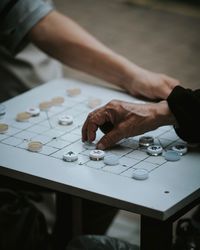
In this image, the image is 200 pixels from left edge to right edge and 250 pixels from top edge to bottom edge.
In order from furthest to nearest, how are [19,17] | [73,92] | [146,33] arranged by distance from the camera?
[146,33], [19,17], [73,92]

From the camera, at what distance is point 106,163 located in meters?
1.71

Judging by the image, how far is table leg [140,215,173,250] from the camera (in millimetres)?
1551

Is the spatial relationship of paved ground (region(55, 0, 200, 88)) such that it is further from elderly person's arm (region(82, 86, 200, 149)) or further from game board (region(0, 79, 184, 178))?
elderly person's arm (region(82, 86, 200, 149))

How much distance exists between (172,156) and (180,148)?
56 millimetres

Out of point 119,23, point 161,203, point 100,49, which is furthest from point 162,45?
point 161,203

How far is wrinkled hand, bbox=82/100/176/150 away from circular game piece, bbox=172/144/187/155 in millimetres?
65

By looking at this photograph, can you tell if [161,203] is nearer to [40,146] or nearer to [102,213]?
[40,146]

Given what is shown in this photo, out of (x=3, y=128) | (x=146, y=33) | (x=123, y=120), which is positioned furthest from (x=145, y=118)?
(x=146, y=33)

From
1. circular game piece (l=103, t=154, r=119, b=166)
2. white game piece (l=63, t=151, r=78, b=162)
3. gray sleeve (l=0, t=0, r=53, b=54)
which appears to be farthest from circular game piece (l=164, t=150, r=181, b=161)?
gray sleeve (l=0, t=0, r=53, b=54)

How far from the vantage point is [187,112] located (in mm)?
1771

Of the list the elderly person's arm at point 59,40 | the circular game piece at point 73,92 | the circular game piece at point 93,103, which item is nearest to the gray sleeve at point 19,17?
the elderly person's arm at point 59,40

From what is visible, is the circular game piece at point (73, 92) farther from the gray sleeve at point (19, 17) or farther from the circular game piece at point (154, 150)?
the circular game piece at point (154, 150)

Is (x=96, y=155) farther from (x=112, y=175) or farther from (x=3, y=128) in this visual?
(x=3, y=128)

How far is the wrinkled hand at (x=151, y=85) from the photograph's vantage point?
209cm
